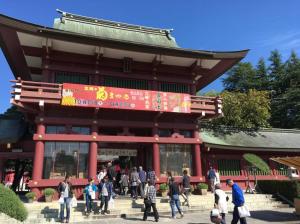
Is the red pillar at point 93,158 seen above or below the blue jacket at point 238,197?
above

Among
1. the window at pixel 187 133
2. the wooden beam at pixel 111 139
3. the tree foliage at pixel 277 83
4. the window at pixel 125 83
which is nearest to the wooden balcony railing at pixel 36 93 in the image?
the wooden beam at pixel 111 139

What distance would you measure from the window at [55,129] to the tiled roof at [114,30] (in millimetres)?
7837

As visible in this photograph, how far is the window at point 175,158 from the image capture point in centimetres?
2003

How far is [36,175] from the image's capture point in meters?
16.8

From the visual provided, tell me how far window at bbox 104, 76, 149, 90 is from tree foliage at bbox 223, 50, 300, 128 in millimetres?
25900

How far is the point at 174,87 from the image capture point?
72.1ft

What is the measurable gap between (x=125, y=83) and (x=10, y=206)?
36.9ft

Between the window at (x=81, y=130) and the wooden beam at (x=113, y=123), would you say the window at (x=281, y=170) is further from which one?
the window at (x=81, y=130)

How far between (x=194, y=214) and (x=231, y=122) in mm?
17118

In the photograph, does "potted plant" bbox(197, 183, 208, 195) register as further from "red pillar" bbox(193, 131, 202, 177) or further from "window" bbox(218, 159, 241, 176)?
"window" bbox(218, 159, 241, 176)

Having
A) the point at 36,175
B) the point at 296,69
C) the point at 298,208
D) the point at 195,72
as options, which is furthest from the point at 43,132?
the point at 296,69

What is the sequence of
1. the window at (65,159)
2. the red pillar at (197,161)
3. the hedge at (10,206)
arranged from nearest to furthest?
the hedge at (10,206)
the window at (65,159)
the red pillar at (197,161)

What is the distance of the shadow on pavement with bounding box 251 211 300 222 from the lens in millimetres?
13742

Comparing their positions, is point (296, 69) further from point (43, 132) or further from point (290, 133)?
point (43, 132)
